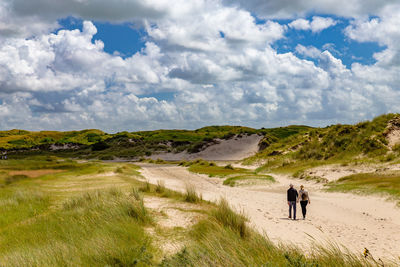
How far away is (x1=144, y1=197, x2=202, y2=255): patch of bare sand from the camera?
8.86m

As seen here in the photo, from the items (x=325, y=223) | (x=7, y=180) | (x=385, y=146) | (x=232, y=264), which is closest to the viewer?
(x=232, y=264)

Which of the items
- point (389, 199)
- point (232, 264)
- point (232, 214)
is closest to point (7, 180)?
point (232, 214)

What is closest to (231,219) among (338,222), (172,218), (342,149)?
(172,218)

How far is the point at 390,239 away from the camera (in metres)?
11.6

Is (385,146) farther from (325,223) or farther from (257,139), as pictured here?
(257,139)

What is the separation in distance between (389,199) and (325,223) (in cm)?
695

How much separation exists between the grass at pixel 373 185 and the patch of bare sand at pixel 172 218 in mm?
12977

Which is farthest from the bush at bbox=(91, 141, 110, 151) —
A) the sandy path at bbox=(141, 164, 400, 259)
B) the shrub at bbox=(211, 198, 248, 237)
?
the shrub at bbox=(211, 198, 248, 237)

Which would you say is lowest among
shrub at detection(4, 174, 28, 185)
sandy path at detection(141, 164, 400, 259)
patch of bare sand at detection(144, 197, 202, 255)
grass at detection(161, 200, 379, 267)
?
sandy path at detection(141, 164, 400, 259)

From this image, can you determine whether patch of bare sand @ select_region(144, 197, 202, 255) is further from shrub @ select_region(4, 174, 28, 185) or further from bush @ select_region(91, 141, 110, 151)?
bush @ select_region(91, 141, 110, 151)

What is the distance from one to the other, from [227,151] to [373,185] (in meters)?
60.2

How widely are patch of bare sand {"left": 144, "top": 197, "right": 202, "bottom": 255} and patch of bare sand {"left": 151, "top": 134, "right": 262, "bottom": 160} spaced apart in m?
62.2

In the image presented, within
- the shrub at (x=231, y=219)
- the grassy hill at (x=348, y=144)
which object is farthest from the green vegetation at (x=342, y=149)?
the shrub at (x=231, y=219)

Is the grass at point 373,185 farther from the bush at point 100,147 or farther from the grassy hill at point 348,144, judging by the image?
the bush at point 100,147
